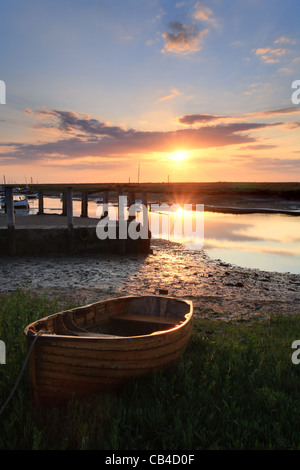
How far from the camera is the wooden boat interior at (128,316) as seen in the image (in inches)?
244

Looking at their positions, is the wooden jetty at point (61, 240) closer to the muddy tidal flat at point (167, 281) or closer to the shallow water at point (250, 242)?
the muddy tidal flat at point (167, 281)

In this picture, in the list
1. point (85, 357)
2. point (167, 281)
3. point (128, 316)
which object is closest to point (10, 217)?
point (167, 281)

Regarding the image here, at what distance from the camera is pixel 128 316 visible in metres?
7.25

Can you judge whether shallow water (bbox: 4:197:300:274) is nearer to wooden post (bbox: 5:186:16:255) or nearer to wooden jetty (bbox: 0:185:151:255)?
wooden jetty (bbox: 0:185:151:255)

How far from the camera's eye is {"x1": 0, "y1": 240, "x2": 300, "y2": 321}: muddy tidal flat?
10641 millimetres

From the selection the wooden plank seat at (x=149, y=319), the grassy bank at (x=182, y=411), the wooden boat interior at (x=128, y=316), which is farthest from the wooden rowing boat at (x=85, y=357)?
the wooden plank seat at (x=149, y=319)

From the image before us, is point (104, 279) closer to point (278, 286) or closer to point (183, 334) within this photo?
point (278, 286)

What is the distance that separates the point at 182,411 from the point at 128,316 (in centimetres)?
289

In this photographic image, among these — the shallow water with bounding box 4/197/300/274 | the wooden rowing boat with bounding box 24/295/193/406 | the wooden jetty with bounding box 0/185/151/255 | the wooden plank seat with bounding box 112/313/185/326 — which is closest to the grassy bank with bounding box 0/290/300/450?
the wooden rowing boat with bounding box 24/295/193/406

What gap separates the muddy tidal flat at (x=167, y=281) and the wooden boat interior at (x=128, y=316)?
5.41ft

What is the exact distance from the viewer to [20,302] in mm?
8891

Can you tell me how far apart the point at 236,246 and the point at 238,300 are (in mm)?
13433

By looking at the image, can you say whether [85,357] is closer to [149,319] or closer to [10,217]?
[149,319]

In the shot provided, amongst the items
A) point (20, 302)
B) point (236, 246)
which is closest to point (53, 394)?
point (20, 302)
